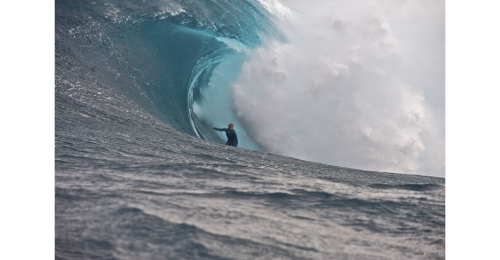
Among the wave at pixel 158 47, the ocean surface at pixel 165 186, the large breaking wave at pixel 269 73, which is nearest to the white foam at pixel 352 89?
the large breaking wave at pixel 269 73

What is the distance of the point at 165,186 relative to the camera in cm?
310

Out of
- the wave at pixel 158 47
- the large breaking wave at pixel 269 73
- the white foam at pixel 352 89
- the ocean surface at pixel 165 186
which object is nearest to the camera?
the ocean surface at pixel 165 186

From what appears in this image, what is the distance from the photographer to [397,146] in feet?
17.5

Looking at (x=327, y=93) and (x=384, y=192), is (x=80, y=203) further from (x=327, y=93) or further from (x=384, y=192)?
(x=327, y=93)

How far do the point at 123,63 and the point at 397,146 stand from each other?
3.03 meters

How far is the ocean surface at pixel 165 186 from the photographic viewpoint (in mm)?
2594

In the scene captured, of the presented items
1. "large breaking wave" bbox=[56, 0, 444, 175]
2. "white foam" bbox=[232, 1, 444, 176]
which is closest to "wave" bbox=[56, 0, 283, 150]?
"large breaking wave" bbox=[56, 0, 444, 175]

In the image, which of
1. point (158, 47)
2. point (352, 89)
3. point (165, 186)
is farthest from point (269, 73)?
point (165, 186)

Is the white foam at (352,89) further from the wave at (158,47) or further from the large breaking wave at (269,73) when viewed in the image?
the wave at (158,47)

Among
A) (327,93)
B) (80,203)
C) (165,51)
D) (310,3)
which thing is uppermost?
(310,3)

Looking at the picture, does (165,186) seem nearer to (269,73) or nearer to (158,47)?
(158,47)

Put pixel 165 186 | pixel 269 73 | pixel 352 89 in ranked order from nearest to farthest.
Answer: pixel 165 186
pixel 352 89
pixel 269 73
